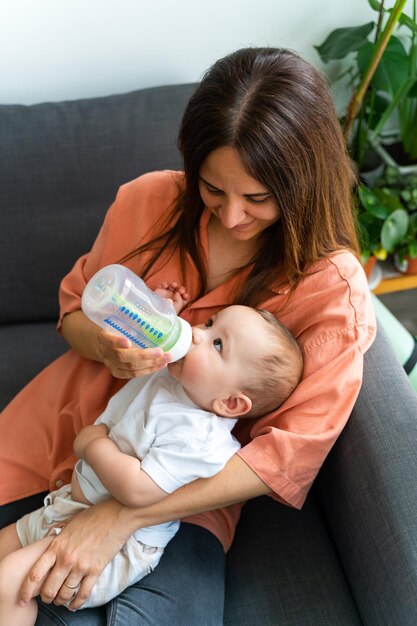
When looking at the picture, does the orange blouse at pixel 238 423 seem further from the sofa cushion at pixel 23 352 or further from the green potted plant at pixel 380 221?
the green potted plant at pixel 380 221

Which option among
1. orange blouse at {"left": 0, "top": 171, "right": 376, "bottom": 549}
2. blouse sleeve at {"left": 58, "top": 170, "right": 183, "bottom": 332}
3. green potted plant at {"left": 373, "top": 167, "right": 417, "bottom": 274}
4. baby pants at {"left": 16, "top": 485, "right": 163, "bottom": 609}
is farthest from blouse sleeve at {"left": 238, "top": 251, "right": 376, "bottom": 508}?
green potted plant at {"left": 373, "top": 167, "right": 417, "bottom": 274}

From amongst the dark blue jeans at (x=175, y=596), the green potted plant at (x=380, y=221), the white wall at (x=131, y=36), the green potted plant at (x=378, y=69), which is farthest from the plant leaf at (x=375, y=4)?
the dark blue jeans at (x=175, y=596)

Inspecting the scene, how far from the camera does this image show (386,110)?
2033 mm

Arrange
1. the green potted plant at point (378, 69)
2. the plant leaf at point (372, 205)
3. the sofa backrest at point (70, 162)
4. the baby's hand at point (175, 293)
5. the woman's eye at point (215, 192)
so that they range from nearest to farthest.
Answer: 1. the woman's eye at point (215, 192)
2. the baby's hand at point (175, 293)
3. the sofa backrest at point (70, 162)
4. the green potted plant at point (378, 69)
5. the plant leaf at point (372, 205)

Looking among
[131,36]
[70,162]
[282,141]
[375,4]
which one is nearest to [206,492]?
[282,141]

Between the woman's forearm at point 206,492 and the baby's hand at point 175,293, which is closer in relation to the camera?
the woman's forearm at point 206,492

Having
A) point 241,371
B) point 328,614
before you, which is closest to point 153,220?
point 241,371

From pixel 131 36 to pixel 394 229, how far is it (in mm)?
1006

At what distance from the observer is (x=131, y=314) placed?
3.59 ft

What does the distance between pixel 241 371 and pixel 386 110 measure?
1.27 metres

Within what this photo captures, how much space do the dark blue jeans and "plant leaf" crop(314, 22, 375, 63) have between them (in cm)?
140

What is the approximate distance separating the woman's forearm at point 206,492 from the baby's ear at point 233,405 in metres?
0.09

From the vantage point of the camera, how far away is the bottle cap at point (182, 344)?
1.13m

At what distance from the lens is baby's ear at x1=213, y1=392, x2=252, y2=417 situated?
46.0 inches
